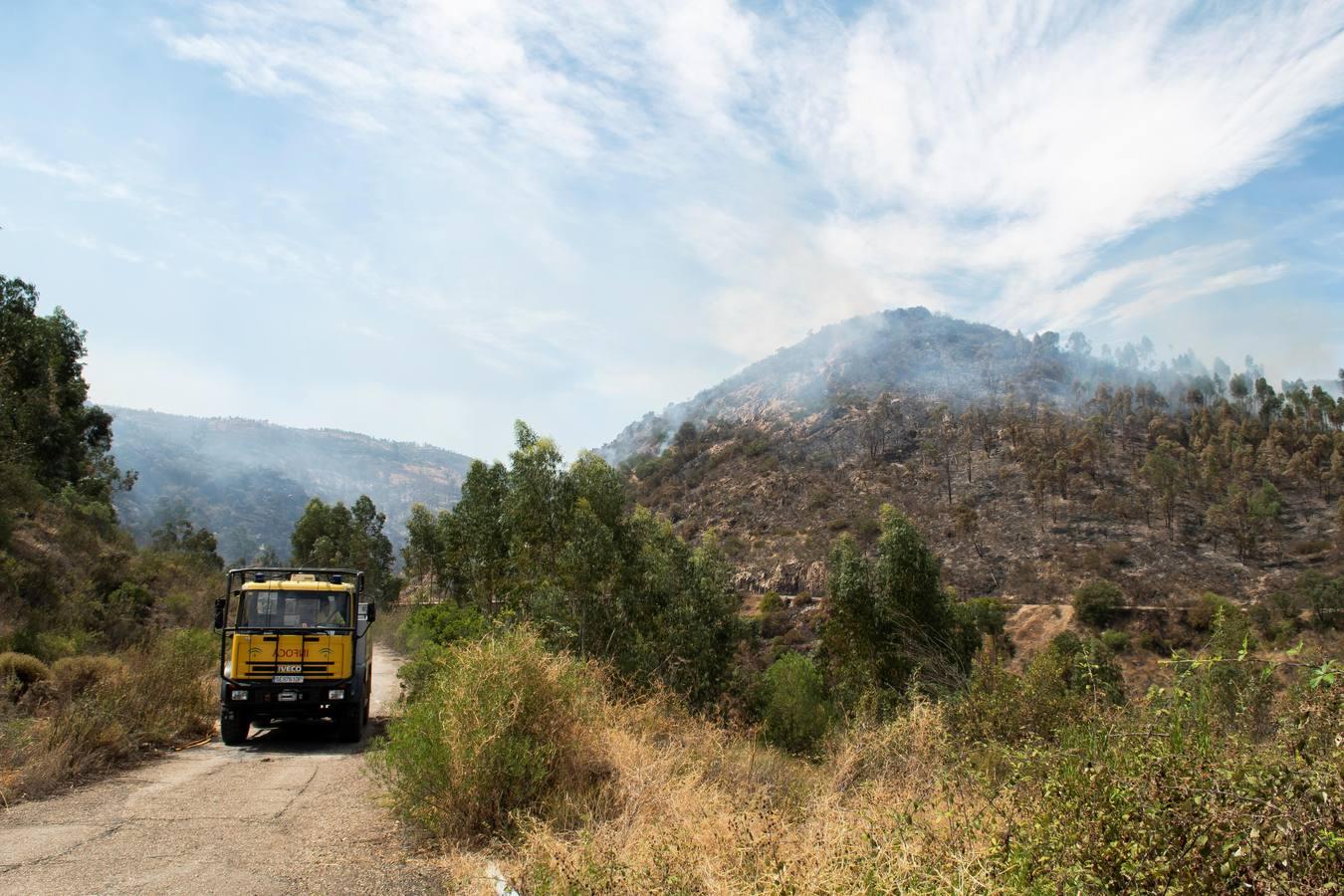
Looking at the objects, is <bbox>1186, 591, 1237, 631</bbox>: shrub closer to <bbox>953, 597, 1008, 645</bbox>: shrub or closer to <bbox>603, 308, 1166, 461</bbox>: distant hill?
<bbox>953, 597, 1008, 645</bbox>: shrub

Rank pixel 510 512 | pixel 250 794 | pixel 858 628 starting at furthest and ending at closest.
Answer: pixel 858 628
pixel 510 512
pixel 250 794

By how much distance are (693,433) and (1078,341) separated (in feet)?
353

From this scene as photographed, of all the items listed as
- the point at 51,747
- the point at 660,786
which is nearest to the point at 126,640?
the point at 51,747

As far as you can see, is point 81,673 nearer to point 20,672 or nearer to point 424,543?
point 20,672

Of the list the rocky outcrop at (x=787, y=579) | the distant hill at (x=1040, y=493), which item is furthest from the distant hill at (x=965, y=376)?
the rocky outcrop at (x=787, y=579)

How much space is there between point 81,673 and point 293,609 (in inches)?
135

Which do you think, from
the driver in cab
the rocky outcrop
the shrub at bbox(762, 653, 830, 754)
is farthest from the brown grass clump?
the rocky outcrop

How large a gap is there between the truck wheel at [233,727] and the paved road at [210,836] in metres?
1.78

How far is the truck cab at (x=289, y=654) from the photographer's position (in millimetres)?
12039

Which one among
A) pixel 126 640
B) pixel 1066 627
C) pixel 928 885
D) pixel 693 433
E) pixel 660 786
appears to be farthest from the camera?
pixel 693 433

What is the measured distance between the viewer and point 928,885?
3.37 meters

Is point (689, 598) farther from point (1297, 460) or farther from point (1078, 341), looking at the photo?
point (1078, 341)

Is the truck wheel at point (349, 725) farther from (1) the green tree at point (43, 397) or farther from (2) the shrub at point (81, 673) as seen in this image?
(1) the green tree at point (43, 397)

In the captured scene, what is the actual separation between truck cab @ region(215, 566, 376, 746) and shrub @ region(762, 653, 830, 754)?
19719 millimetres
